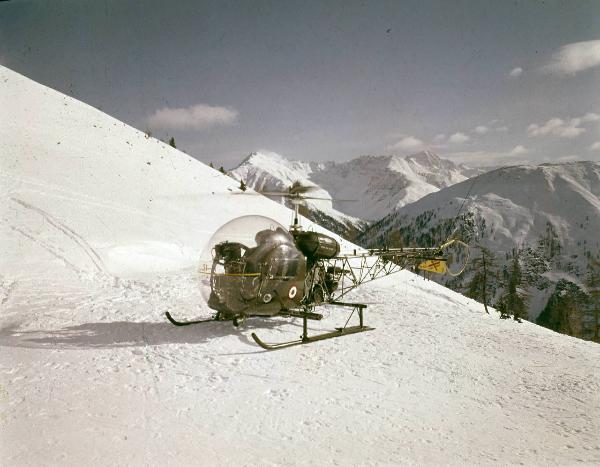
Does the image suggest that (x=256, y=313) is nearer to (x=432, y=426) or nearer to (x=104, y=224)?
(x=432, y=426)

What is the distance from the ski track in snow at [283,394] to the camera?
15.9 ft

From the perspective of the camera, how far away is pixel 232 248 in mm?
9164

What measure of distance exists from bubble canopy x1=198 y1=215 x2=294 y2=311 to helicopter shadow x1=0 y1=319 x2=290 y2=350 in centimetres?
112

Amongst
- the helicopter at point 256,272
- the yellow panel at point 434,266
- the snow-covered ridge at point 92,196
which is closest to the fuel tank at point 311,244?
the helicopter at point 256,272

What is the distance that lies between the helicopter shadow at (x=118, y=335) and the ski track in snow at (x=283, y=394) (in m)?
0.05

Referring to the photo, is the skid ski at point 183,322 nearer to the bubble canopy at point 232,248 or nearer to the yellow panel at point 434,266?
the bubble canopy at point 232,248

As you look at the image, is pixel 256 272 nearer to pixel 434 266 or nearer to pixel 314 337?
pixel 314 337

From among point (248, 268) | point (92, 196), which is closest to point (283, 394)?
point (248, 268)

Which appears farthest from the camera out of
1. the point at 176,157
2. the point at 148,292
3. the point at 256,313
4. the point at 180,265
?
the point at 176,157

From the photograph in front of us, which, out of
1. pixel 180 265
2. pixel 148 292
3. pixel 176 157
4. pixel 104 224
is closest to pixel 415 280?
pixel 180 265

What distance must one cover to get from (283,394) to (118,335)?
16.6 ft

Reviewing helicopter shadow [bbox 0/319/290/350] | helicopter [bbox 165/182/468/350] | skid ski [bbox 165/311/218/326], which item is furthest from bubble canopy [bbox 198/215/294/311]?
skid ski [bbox 165/311/218/326]

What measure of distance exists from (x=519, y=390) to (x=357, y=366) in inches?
118

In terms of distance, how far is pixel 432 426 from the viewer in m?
5.62
